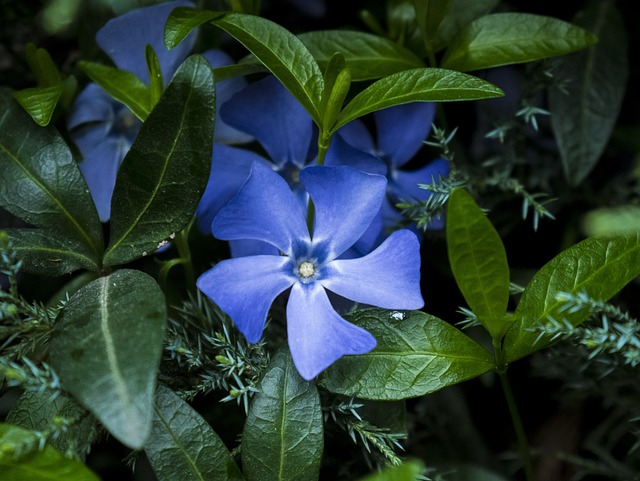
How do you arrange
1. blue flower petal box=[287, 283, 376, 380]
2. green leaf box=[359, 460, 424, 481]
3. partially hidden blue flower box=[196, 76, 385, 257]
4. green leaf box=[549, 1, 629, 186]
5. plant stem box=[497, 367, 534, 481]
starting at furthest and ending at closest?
green leaf box=[549, 1, 629, 186] → partially hidden blue flower box=[196, 76, 385, 257] → plant stem box=[497, 367, 534, 481] → blue flower petal box=[287, 283, 376, 380] → green leaf box=[359, 460, 424, 481]

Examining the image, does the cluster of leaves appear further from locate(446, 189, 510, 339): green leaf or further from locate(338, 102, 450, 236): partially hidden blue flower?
locate(338, 102, 450, 236): partially hidden blue flower

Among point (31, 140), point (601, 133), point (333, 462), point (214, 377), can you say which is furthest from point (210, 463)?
point (601, 133)

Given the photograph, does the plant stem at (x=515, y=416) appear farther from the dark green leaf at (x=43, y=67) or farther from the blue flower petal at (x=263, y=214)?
the dark green leaf at (x=43, y=67)

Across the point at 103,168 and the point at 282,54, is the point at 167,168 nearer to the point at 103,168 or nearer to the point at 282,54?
the point at 282,54

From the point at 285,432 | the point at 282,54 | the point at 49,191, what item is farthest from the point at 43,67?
the point at 285,432

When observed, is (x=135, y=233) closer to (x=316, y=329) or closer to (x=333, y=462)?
(x=316, y=329)

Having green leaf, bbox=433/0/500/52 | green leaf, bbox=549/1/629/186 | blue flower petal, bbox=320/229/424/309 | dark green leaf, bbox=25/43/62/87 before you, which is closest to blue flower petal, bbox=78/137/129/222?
dark green leaf, bbox=25/43/62/87
